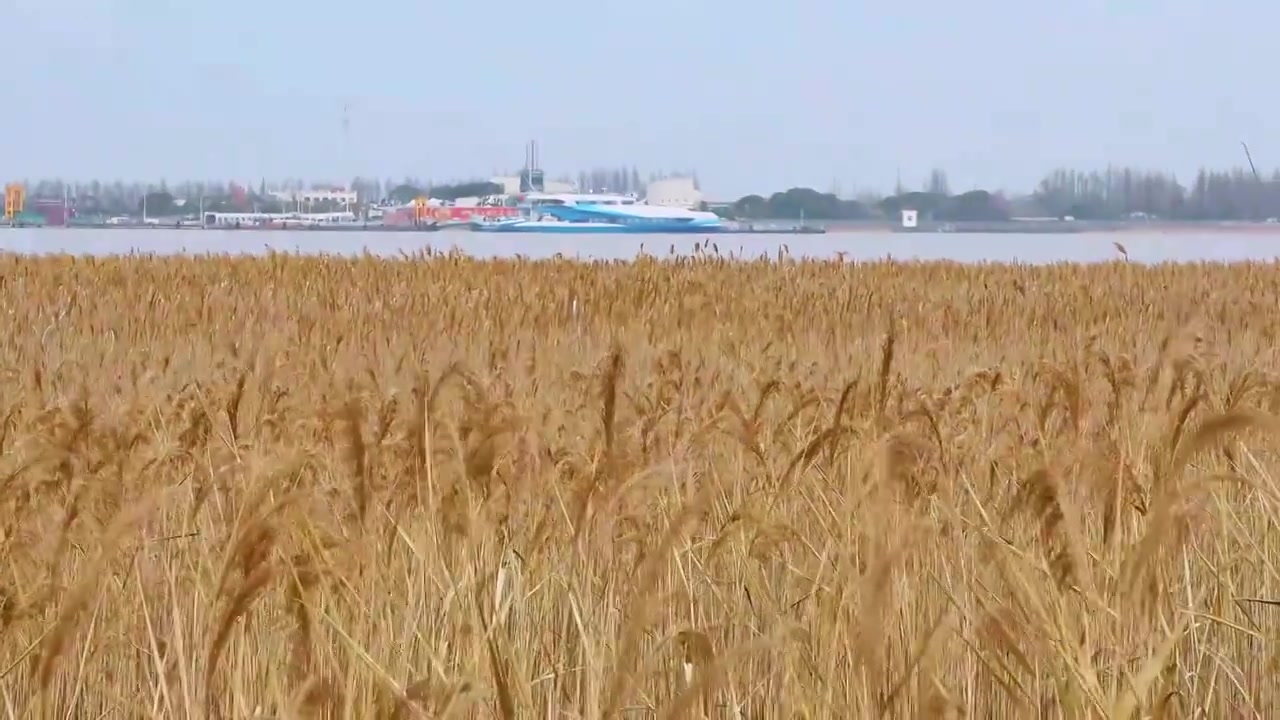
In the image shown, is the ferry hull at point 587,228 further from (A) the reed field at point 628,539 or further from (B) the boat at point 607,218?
(A) the reed field at point 628,539

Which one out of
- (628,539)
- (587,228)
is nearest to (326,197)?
(587,228)

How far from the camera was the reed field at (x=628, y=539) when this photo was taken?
1.32 m

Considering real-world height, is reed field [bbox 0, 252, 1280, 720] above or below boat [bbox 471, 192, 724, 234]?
below

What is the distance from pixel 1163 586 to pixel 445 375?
1.07 m

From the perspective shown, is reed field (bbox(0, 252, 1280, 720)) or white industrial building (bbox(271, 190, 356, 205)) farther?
white industrial building (bbox(271, 190, 356, 205))

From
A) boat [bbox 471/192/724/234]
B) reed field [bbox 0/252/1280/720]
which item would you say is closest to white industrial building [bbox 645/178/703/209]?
boat [bbox 471/192/724/234]

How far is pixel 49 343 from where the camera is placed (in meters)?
6.01

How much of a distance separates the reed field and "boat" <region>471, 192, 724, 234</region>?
273 ft

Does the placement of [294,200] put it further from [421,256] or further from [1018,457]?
[1018,457]

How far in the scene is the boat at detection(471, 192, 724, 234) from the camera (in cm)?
8875

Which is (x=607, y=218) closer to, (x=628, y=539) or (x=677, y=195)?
(x=677, y=195)

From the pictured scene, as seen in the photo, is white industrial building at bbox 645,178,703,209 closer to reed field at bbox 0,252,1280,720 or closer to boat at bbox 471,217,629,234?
boat at bbox 471,217,629,234

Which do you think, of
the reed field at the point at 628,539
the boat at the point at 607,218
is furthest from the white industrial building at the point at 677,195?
the reed field at the point at 628,539

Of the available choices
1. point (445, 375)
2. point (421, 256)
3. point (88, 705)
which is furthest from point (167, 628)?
point (421, 256)
